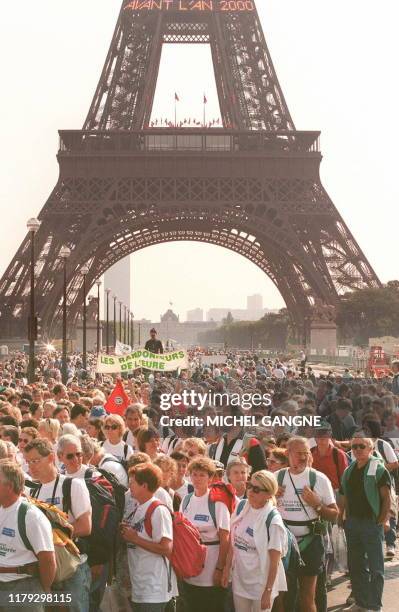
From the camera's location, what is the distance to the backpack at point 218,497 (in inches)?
318

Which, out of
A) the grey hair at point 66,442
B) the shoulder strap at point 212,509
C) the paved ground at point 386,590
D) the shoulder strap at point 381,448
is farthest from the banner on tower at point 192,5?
the shoulder strap at point 212,509

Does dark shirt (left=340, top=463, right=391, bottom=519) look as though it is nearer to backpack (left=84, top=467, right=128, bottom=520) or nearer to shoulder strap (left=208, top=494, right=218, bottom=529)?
shoulder strap (left=208, top=494, right=218, bottom=529)

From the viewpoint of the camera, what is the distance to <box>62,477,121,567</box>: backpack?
755 cm

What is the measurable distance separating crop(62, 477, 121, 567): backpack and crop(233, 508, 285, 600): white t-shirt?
0.97 metres

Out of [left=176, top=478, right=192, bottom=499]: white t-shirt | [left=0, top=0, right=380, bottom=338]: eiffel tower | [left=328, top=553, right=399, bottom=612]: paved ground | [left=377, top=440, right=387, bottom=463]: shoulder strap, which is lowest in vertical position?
[left=328, top=553, right=399, bottom=612]: paved ground

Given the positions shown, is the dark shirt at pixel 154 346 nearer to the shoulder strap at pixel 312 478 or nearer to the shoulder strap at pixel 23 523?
the shoulder strap at pixel 312 478

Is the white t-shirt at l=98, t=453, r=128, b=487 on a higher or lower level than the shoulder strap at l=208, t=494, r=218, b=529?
higher

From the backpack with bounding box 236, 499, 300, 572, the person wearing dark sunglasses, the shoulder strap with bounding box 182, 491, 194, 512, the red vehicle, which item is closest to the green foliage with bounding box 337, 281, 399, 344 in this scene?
the red vehicle

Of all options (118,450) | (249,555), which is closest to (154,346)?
(118,450)

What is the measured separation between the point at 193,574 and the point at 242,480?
1.17m

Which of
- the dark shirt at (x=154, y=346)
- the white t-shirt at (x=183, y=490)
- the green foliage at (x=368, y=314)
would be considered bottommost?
the white t-shirt at (x=183, y=490)

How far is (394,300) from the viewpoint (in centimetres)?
7194

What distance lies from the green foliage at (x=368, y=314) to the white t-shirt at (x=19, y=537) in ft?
187

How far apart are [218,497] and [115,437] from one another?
2492mm
